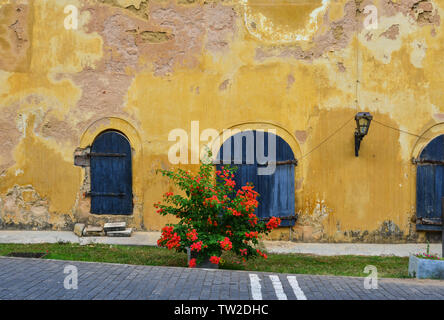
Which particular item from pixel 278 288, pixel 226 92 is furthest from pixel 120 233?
pixel 278 288

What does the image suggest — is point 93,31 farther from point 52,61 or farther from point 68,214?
point 68,214

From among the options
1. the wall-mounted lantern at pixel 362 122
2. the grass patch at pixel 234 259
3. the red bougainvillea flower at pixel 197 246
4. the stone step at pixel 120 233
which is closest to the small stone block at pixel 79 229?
the stone step at pixel 120 233

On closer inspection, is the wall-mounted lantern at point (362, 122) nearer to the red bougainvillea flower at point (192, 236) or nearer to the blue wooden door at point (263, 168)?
the blue wooden door at point (263, 168)

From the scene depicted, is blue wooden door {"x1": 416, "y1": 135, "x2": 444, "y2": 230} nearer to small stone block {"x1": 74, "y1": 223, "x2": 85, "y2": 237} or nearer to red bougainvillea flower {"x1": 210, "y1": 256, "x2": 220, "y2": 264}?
red bougainvillea flower {"x1": 210, "y1": 256, "x2": 220, "y2": 264}

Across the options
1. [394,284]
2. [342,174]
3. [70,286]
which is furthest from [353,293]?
[342,174]

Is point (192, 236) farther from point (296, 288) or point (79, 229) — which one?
point (79, 229)

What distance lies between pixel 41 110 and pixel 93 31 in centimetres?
228

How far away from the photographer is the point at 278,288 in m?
5.66

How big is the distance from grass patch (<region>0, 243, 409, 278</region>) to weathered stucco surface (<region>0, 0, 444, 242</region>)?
1.37 meters

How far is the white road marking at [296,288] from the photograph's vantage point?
5314 millimetres

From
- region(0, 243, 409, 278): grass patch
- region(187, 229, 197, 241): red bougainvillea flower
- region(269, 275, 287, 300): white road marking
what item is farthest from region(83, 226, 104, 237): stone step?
region(269, 275, 287, 300): white road marking

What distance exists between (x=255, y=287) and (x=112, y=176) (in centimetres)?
544

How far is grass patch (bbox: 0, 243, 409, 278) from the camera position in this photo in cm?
707

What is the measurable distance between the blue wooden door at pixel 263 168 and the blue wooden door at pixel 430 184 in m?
2.87
